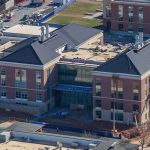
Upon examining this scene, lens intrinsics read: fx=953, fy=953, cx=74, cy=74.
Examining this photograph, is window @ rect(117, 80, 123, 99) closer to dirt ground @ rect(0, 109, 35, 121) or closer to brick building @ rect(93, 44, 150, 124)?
brick building @ rect(93, 44, 150, 124)

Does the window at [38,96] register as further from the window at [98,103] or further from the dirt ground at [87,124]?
the window at [98,103]

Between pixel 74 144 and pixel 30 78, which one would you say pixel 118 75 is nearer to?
pixel 30 78

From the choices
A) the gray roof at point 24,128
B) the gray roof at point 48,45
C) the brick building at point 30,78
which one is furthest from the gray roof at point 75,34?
the gray roof at point 24,128

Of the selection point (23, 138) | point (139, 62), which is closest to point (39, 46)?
point (139, 62)

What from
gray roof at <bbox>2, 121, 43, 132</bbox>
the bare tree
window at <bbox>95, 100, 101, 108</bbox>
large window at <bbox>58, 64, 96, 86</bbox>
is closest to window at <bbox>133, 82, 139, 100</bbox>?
the bare tree

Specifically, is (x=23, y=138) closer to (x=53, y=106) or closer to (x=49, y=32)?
(x=53, y=106)

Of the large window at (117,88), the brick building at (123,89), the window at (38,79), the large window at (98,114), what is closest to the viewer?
the brick building at (123,89)
